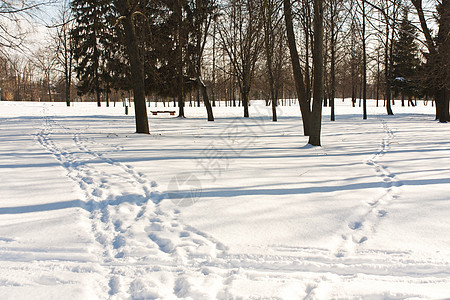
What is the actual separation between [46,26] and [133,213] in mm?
8229

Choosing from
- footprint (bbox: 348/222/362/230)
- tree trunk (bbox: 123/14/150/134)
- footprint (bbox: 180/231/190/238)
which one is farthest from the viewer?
tree trunk (bbox: 123/14/150/134)

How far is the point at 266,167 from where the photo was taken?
7066 millimetres

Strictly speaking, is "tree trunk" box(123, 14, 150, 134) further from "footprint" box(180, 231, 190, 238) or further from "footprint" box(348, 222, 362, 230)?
"footprint" box(348, 222, 362, 230)

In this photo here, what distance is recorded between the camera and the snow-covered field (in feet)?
8.53

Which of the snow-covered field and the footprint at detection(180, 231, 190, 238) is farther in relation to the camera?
the footprint at detection(180, 231, 190, 238)

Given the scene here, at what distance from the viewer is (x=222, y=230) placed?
370 cm

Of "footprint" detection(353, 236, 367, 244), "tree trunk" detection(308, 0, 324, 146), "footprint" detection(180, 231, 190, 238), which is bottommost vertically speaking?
"footprint" detection(353, 236, 367, 244)

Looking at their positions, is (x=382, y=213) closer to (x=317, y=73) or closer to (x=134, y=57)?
(x=317, y=73)

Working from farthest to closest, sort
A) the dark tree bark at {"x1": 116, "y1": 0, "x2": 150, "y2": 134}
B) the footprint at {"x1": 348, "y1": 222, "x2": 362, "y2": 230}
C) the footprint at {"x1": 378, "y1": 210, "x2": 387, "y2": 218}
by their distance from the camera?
the dark tree bark at {"x1": 116, "y1": 0, "x2": 150, "y2": 134} < the footprint at {"x1": 378, "y1": 210, "x2": 387, "y2": 218} < the footprint at {"x1": 348, "y1": 222, "x2": 362, "y2": 230}

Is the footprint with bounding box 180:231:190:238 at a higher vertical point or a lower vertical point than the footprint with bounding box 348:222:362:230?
higher

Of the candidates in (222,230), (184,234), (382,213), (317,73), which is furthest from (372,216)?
(317,73)

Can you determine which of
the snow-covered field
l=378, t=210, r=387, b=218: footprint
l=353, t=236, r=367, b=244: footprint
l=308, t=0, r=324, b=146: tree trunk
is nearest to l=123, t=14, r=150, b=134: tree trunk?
the snow-covered field

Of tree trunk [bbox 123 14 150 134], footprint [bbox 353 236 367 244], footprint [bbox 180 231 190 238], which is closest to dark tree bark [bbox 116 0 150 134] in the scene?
tree trunk [bbox 123 14 150 134]

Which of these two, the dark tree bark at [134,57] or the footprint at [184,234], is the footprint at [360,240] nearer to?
the footprint at [184,234]
